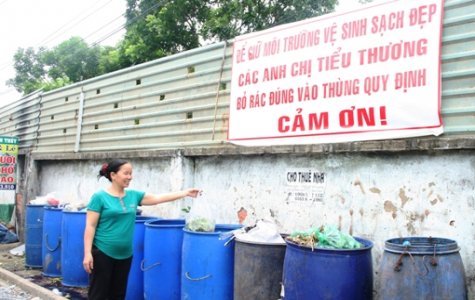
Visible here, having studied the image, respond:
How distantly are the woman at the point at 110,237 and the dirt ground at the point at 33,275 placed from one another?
205 centimetres

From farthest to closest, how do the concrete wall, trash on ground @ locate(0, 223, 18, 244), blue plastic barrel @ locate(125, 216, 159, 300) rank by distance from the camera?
trash on ground @ locate(0, 223, 18, 244), blue plastic barrel @ locate(125, 216, 159, 300), the concrete wall

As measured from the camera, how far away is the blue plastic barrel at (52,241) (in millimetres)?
6887

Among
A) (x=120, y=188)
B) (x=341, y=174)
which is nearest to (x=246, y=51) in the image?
(x=341, y=174)

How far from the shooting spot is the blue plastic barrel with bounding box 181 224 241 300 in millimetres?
4297

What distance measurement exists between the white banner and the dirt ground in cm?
284

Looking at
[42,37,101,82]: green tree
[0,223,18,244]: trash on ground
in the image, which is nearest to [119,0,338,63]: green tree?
[42,37,101,82]: green tree

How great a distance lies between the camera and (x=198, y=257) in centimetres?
436

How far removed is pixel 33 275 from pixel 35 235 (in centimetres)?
68

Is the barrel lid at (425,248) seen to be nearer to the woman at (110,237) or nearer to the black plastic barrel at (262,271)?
the black plastic barrel at (262,271)

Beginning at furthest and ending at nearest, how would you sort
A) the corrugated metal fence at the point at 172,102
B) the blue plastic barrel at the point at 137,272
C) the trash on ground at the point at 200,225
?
the blue plastic barrel at the point at 137,272, the trash on ground at the point at 200,225, the corrugated metal fence at the point at 172,102

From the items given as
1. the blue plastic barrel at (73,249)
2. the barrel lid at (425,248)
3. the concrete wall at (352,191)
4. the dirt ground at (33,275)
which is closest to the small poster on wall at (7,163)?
the dirt ground at (33,275)

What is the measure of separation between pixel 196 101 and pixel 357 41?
2.68 metres

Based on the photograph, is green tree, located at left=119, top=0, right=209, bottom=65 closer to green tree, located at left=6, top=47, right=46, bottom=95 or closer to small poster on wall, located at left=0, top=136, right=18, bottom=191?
small poster on wall, located at left=0, top=136, right=18, bottom=191

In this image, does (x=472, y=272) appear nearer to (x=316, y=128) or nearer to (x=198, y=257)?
(x=316, y=128)
